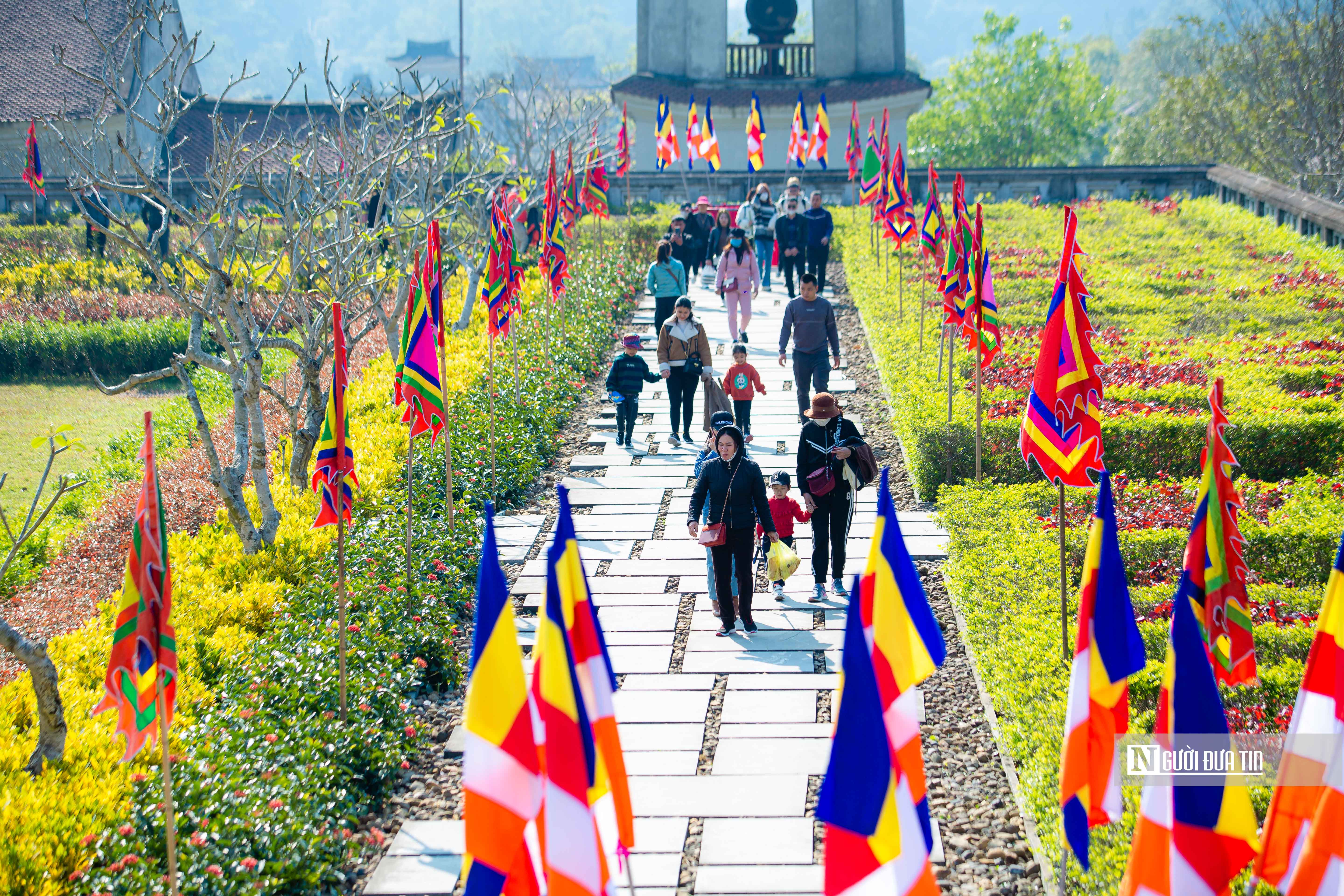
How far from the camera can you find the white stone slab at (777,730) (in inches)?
290

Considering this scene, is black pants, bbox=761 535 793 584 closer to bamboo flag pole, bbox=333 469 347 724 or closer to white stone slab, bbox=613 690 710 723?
white stone slab, bbox=613 690 710 723

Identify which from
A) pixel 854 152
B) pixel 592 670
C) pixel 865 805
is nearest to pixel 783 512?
pixel 592 670

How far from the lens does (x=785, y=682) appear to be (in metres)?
7.98

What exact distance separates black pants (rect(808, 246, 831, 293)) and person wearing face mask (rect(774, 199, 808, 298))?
0.51ft

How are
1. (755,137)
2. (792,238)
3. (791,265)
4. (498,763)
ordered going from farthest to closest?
(755,137) < (791,265) < (792,238) < (498,763)

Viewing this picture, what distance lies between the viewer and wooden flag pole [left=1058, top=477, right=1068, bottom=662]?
7.36m

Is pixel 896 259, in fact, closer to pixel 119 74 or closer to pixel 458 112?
pixel 458 112

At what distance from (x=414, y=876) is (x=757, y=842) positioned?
67.8 inches

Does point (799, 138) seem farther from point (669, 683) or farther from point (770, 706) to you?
point (770, 706)

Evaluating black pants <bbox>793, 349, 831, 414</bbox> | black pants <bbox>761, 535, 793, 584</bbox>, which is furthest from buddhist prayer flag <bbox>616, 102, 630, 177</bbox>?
black pants <bbox>761, 535, 793, 584</bbox>

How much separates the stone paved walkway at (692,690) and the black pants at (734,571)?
180mm

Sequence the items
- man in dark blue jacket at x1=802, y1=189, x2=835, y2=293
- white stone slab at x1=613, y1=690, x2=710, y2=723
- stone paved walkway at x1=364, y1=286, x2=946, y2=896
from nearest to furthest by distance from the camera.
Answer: stone paved walkway at x1=364, y1=286, x2=946, y2=896
white stone slab at x1=613, y1=690, x2=710, y2=723
man in dark blue jacket at x1=802, y1=189, x2=835, y2=293

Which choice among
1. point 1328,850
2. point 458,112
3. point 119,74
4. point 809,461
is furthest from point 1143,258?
point 1328,850

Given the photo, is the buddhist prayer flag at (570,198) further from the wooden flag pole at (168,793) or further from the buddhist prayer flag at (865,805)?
the buddhist prayer flag at (865,805)
